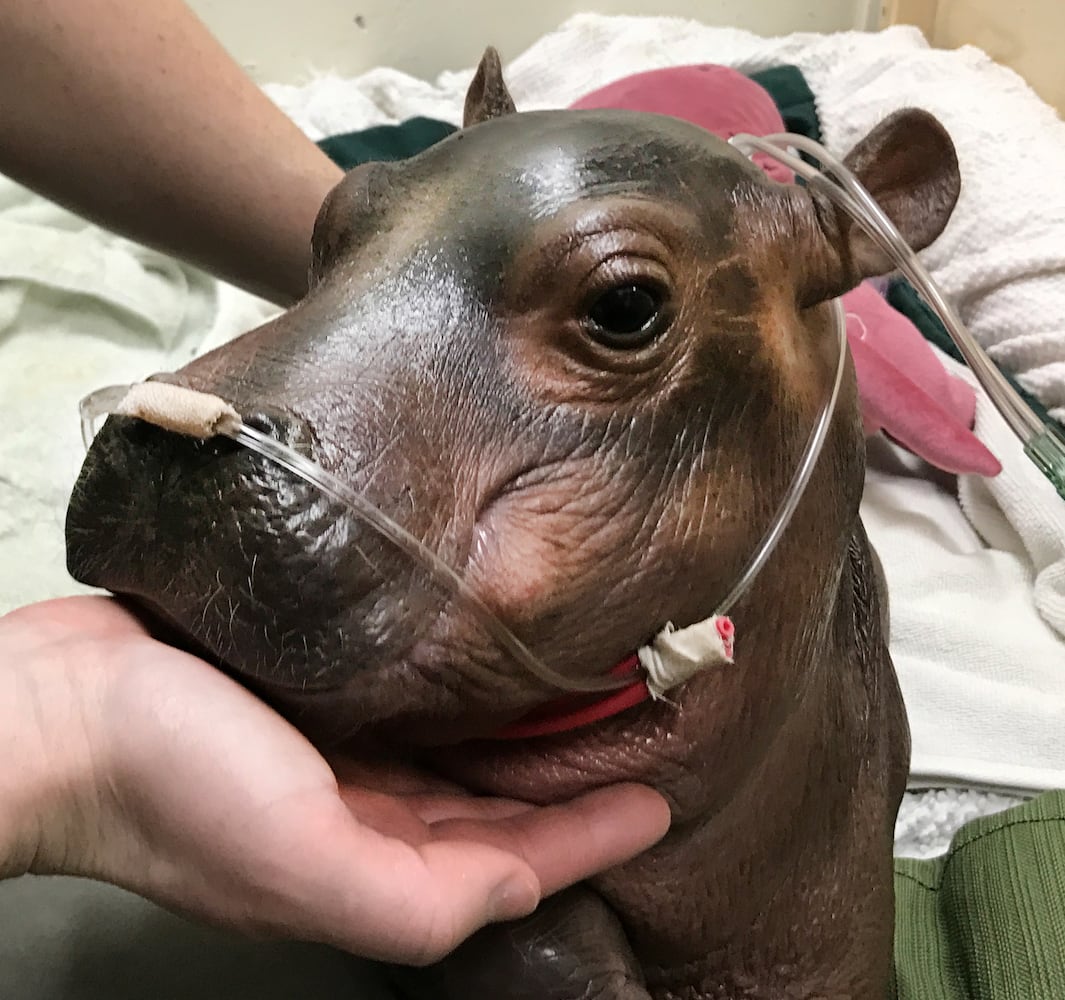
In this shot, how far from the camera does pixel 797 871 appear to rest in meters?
0.86

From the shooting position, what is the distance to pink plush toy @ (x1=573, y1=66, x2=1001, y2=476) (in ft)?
5.36

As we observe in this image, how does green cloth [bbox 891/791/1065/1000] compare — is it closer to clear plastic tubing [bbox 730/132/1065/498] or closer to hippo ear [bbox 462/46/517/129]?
clear plastic tubing [bbox 730/132/1065/498]

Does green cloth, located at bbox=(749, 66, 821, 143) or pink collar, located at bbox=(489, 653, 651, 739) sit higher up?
Answer: green cloth, located at bbox=(749, 66, 821, 143)

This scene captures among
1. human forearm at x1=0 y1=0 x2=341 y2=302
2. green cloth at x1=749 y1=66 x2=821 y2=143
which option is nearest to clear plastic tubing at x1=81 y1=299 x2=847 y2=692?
human forearm at x1=0 y1=0 x2=341 y2=302

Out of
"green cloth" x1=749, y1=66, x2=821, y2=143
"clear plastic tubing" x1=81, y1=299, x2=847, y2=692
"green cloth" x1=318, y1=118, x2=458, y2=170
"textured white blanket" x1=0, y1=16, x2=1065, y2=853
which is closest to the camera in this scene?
"clear plastic tubing" x1=81, y1=299, x2=847, y2=692

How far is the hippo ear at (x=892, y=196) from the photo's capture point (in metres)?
0.78

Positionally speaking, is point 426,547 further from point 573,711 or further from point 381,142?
point 381,142

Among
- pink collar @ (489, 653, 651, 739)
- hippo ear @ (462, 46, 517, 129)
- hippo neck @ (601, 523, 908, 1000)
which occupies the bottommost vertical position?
hippo neck @ (601, 523, 908, 1000)

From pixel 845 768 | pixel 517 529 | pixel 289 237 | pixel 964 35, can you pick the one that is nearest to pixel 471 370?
pixel 517 529

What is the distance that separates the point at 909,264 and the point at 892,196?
62 mm

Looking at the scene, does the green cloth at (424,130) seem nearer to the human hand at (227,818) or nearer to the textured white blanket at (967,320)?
the textured white blanket at (967,320)

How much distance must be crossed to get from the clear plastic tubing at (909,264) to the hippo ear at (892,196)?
0.01m

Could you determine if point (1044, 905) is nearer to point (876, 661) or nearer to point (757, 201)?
point (876, 661)

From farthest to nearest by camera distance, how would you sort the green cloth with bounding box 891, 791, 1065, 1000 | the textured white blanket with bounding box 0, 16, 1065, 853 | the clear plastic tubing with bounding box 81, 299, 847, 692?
the textured white blanket with bounding box 0, 16, 1065, 853 → the green cloth with bounding box 891, 791, 1065, 1000 → the clear plastic tubing with bounding box 81, 299, 847, 692
